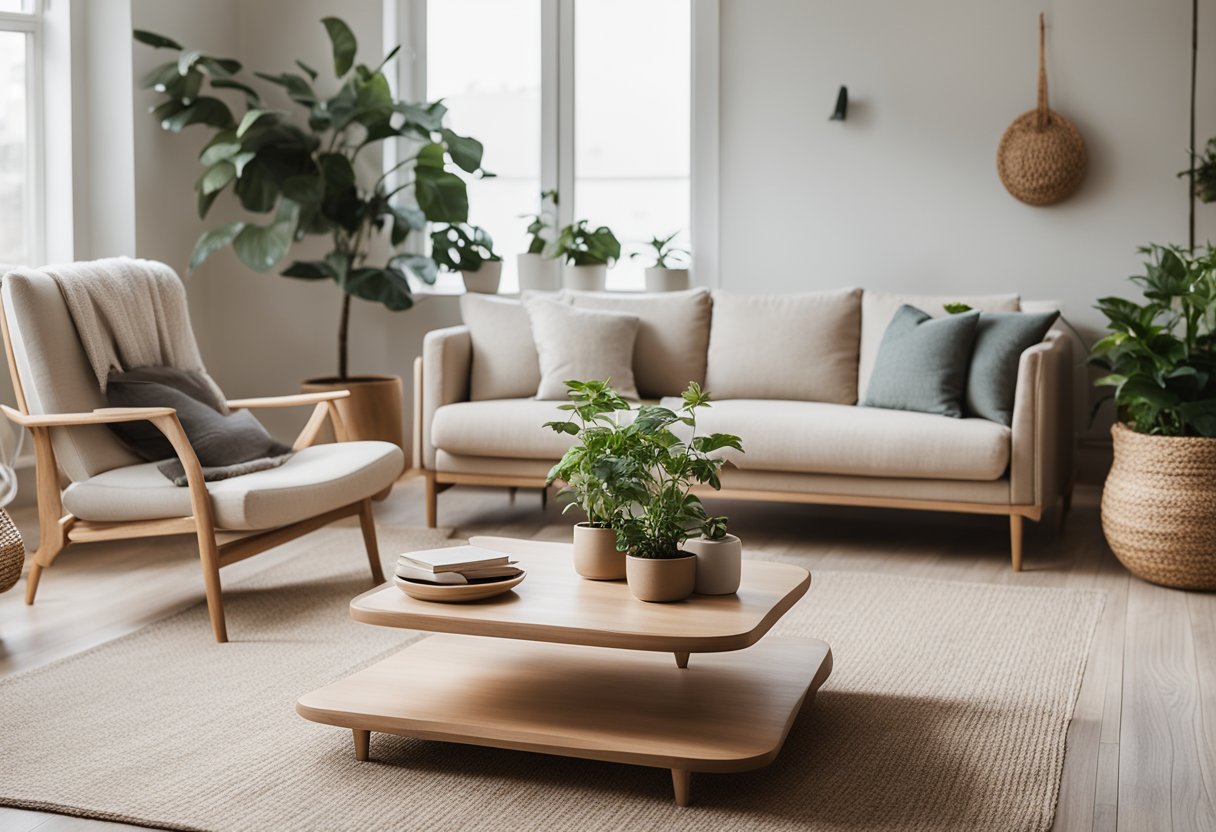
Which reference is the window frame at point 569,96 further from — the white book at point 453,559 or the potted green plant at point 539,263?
the white book at point 453,559

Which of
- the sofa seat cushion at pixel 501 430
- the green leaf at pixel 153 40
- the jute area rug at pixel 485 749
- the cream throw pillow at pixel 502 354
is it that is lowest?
the jute area rug at pixel 485 749

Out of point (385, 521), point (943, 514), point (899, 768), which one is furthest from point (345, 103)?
point (899, 768)

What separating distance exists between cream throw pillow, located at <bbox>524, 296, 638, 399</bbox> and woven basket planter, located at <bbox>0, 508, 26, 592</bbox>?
1.99 m

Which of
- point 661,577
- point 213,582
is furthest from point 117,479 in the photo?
point 661,577

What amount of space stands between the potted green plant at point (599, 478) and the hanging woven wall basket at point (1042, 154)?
10.5 ft

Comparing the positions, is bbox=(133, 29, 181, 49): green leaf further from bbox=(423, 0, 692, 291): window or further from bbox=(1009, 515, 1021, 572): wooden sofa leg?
bbox=(1009, 515, 1021, 572): wooden sofa leg

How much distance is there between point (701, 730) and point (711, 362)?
9.06ft

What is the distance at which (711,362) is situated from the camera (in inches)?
194

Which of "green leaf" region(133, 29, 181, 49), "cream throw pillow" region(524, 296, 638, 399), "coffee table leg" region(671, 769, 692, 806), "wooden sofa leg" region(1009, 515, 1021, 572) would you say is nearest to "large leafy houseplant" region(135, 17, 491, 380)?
"green leaf" region(133, 29, 181, 49)

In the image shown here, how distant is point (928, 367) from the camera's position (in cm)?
431

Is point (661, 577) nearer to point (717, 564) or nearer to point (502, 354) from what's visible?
point (717, 564)

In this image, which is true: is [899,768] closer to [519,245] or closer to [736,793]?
[736,793]

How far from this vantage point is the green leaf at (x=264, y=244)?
199 inches

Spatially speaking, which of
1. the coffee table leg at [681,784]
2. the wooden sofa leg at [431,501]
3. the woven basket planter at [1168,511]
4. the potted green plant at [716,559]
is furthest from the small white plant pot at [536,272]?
the coffee table leg at [681,784]
